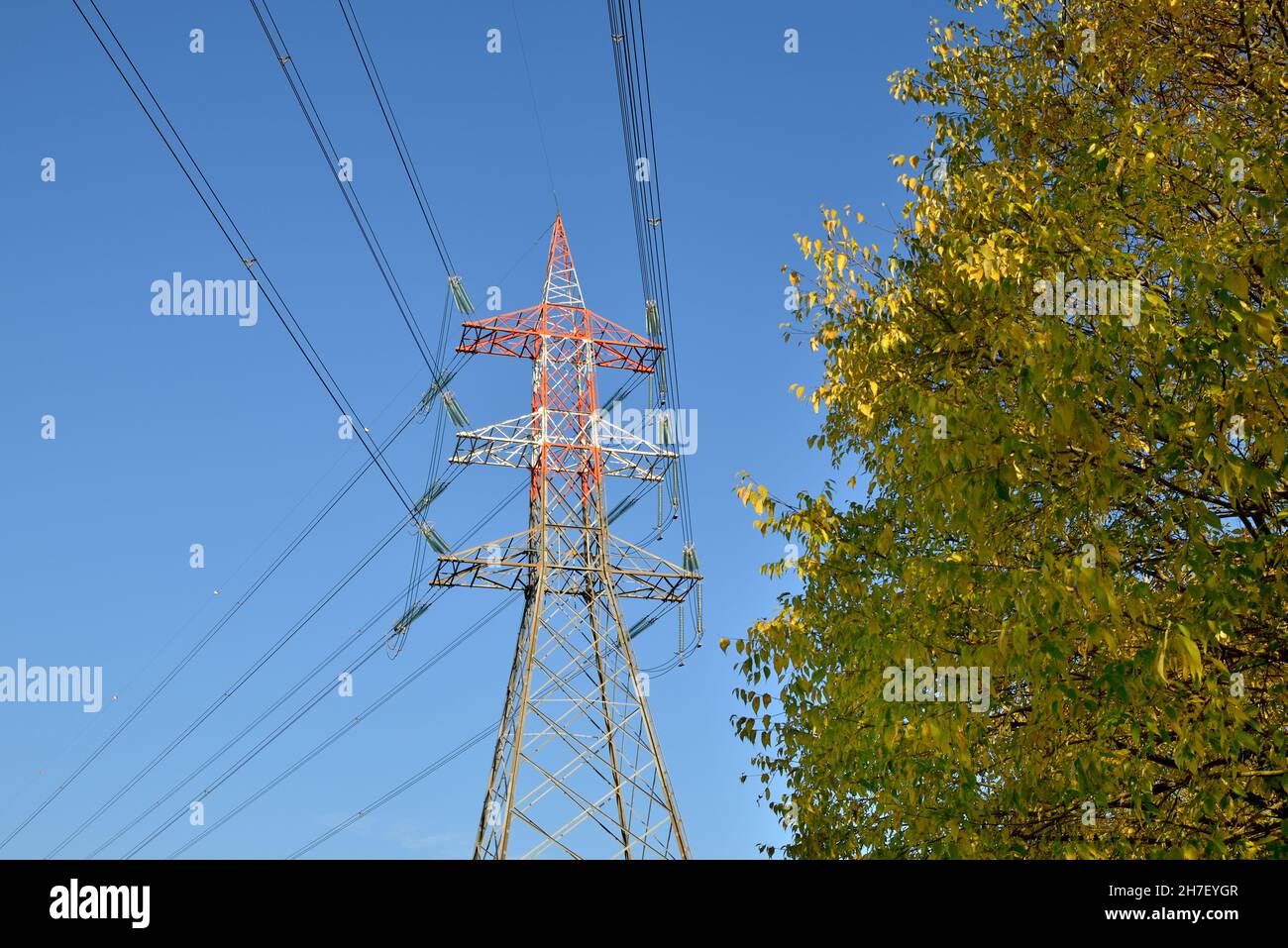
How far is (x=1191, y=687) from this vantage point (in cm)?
776

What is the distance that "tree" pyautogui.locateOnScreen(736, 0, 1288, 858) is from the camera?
7.04 metres

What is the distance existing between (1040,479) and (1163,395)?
1.23 m

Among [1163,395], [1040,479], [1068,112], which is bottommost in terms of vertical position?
[1040,479]

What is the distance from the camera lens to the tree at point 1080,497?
7.04 m

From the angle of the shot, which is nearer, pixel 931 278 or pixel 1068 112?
pixel 931 278

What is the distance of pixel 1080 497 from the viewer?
7.64 meters

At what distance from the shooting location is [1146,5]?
1041 cm

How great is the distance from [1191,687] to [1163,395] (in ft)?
7.08
